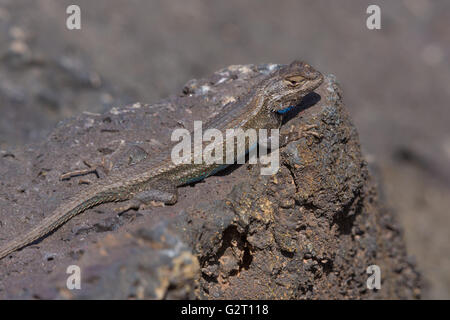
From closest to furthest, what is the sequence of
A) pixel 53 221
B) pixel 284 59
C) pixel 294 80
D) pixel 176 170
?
pixel 53 221, pixel 176 170, pixel 294 80, pixel 284 59

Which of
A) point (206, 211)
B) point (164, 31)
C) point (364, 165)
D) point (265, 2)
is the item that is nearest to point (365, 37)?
point (265, 2)

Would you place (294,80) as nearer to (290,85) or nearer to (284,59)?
(290,85)

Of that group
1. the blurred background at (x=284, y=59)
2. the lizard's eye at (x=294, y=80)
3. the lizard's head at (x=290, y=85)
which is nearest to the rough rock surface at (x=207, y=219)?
the lizard's head at (x=290, y=85)

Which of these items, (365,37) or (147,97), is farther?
(365,37)

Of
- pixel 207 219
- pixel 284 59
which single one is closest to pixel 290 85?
pixel 207 219

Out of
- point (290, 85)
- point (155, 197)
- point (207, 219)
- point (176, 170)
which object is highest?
point (290, 85)

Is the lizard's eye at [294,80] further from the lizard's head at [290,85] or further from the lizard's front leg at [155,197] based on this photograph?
the lizard's front leg at [155,197]

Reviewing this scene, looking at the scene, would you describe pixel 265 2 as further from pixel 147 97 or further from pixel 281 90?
pixel 281 90
